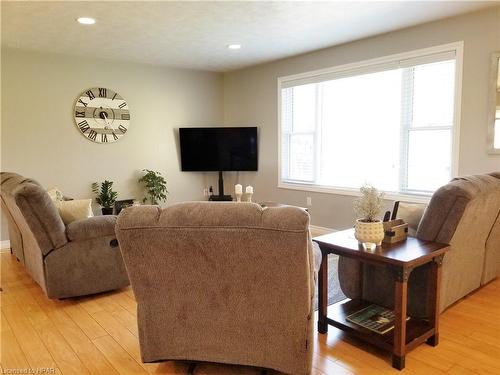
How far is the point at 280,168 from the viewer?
559cm

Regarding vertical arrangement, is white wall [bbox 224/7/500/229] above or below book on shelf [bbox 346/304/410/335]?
above

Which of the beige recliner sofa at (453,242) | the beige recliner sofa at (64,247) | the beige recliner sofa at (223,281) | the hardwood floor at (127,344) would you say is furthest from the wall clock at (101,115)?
the beige recliner sofa at (453,242)

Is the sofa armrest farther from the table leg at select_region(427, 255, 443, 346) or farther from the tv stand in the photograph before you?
the tv stand

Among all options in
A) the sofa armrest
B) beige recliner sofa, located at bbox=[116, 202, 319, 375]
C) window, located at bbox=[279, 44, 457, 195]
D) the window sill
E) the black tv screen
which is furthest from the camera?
the black tv screen

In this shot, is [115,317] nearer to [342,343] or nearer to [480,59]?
[342,343]

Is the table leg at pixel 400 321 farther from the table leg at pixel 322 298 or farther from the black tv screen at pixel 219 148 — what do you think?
the black tv screen at pixel 219 148

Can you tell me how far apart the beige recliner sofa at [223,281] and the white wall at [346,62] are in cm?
280

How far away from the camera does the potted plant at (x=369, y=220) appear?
6.93 ft

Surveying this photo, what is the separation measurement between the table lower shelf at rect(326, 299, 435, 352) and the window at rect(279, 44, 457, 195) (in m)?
2.11

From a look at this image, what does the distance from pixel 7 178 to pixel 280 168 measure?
3.48 metres

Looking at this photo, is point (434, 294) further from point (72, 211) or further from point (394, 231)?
point (72, 211)

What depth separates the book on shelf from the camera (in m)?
2.20

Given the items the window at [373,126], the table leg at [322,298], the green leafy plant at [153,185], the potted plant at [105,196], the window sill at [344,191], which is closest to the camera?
the table leg at [322,298]

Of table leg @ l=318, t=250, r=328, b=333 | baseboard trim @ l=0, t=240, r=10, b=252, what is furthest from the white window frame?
baseboard trim @ l=0, t=240, r=10, b=252
